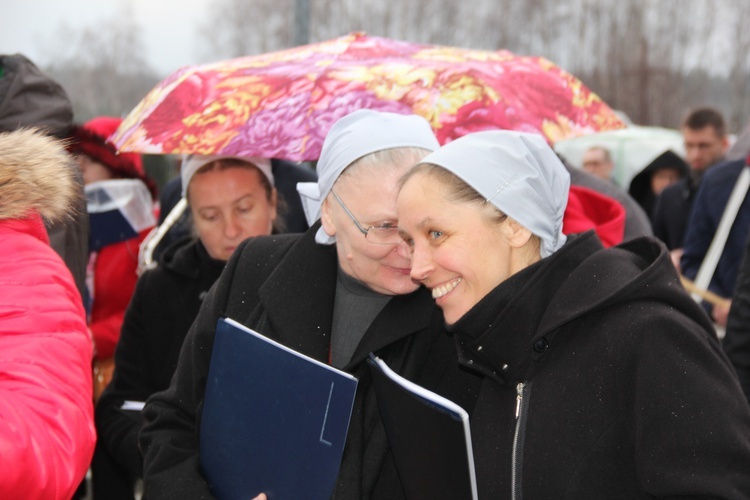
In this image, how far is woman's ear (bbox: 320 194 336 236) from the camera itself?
8.97ft

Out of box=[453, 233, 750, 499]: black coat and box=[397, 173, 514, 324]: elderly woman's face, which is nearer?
box=[453, 233, 750, 499]: black coat

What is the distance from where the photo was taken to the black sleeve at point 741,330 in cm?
327

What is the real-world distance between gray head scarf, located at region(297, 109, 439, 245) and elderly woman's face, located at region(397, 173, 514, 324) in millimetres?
428

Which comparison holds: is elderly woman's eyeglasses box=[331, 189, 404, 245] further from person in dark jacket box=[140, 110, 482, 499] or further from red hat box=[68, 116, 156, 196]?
red hat box=[68, 116, 156, 196]

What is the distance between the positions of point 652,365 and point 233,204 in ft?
7.21

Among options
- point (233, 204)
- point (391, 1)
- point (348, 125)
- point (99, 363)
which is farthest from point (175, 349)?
point (391, 1)

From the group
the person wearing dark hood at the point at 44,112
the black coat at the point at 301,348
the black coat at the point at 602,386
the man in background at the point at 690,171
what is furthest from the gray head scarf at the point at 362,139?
the man in background at the point at 690,171

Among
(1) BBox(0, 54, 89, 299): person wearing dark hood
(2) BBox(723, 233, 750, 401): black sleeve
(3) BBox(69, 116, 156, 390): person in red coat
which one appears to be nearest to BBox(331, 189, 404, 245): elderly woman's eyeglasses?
(1) BBox(0, 54, 89, 299): person wearing dark hood

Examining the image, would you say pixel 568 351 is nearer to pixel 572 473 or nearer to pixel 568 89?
pixel 572 473

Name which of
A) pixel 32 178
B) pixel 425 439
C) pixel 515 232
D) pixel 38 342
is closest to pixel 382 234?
pixel 515 232

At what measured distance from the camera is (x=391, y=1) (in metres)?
31.3

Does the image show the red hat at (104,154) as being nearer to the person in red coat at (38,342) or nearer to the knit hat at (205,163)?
the knit hat at (205,163)

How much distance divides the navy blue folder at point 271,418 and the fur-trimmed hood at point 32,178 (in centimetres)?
50

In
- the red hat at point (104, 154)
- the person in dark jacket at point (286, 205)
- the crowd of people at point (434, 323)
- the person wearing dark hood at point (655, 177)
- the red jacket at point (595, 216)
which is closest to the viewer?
the crowd of people at point (434, 323)
